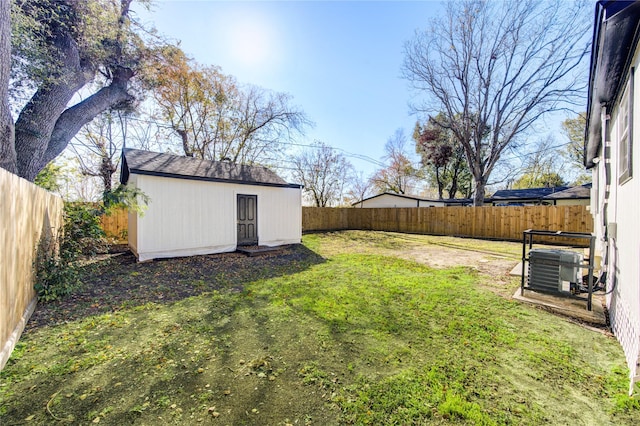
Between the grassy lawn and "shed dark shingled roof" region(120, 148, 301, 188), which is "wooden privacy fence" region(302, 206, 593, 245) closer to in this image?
"shed dark shingled roof" region(120, 148, 301, 188)

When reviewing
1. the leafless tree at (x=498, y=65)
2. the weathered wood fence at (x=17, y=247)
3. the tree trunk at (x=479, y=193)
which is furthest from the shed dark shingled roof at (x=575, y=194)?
the weathered wood fence at (x=17, y=247)

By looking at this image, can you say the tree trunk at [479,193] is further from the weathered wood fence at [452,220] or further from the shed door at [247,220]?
the shed door at [247,220]

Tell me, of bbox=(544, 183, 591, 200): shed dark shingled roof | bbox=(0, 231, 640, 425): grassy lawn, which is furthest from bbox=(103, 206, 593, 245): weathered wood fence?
bbox=(544, 183, 591, 200): shed dark shingled roof

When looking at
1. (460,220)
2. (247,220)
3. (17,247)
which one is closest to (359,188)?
(460,220)

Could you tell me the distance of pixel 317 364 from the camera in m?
2.26

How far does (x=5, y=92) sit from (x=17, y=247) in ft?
12.4

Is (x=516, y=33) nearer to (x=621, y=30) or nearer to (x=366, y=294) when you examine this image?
(x=621, y=30)

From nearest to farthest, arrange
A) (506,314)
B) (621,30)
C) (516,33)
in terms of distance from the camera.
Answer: (621,30) → (506,314) → (516,33)

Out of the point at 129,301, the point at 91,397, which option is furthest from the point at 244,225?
the point at 91,397

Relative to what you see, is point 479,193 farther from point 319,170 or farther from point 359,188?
point 359,188

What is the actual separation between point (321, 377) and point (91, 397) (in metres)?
1.77

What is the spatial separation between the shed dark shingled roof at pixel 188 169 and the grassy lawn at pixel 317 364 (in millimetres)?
3615

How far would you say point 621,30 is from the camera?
6.82 feet

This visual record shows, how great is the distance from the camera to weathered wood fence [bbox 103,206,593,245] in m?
9.65
